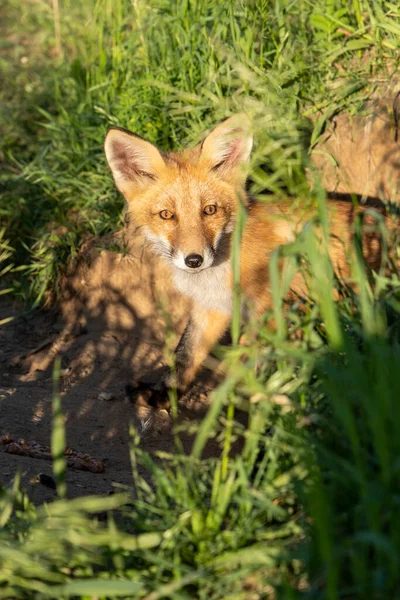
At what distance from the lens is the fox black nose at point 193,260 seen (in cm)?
363

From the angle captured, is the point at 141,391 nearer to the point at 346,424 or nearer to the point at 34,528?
the point at 34,528

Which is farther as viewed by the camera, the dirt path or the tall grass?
the dirt path

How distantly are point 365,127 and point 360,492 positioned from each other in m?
2.85

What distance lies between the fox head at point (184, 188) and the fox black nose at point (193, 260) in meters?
0.01

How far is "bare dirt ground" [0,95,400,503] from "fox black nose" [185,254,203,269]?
39 centimetres

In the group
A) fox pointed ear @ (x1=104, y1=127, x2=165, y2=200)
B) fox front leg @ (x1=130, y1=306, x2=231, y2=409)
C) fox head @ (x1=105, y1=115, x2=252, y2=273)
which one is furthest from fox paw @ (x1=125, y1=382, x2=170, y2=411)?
fox pointed ear @ (x1=104, y1=127, x2=165, y2=200)

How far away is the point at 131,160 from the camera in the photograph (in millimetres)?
4035

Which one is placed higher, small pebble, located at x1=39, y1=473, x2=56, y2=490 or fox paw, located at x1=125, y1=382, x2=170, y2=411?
small pebble, located at x1=39, y1=473, x2=56, y2=490

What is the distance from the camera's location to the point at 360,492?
1.85 meters

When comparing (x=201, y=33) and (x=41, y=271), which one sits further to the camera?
(x=41, y=271)

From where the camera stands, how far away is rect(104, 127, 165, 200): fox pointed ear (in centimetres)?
386

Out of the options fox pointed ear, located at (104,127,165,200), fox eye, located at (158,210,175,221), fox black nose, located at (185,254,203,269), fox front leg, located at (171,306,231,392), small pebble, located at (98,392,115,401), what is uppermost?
fox pointed ear, located at (104,127,165,200)

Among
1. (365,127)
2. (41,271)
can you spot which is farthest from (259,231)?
(41,271)

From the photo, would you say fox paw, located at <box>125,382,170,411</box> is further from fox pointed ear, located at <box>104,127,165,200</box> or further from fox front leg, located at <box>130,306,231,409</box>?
fox pointed ear, located at <box>104,127,165,200</box>
